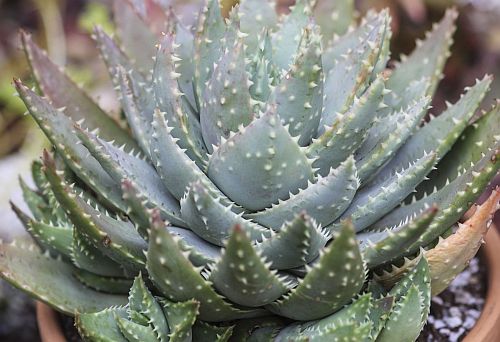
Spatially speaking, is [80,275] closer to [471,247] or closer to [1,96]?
[471,247]

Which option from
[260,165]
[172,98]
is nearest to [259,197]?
[260,165]

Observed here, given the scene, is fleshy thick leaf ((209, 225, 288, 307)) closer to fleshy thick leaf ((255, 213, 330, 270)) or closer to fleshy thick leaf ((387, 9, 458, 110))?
fleshy thick leaf ((255, 213, 330, 270))

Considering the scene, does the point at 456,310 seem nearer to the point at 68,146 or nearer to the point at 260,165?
the point at 260,165

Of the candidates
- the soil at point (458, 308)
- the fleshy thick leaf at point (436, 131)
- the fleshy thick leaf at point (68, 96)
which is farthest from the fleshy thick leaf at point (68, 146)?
the soil at point (458, 308)

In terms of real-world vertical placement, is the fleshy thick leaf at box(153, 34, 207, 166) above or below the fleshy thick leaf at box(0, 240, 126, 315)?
above

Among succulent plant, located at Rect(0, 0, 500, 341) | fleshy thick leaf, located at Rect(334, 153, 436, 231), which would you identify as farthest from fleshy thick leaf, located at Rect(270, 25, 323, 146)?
fleshy thick leaf, located at Rect(334, 153, 436, 231)

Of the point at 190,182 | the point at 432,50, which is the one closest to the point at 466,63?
the point at 432,50

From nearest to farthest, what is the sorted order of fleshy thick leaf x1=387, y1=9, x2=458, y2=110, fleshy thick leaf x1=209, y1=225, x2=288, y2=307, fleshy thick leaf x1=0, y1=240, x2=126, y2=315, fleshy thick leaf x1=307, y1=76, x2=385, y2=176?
1. fleshy thick leaf x1=209, y1=225, x2=288, y2=307
2. fleshy thick leaf x1=307, y1=76, x2=385, y2=176
3. fleshy thick leaf x1=0, y1=240, x2=126, y2=315
4. fleshy thick leaf x1=387, y1=9, x2=458, y2=110
